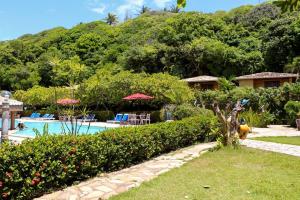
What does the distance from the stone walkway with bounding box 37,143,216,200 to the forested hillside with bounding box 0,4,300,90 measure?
1646 cm

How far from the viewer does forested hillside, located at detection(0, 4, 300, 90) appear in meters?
33.9

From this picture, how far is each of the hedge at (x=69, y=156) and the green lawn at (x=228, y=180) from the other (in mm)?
1241

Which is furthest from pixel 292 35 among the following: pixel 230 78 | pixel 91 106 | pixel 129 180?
pixel 129 180

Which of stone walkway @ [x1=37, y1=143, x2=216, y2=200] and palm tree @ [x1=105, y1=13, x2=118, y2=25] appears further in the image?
palm tree @ [x1=105, y1=13, x2=118, y2=25]

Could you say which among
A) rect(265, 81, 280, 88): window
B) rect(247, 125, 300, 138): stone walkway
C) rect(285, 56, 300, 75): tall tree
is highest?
rect(285, 56, 300, 75): tall tree

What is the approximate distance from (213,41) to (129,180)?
33677 mm

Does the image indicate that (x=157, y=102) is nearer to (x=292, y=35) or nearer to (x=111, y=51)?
(x=292, y=35)

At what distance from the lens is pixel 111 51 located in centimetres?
4978

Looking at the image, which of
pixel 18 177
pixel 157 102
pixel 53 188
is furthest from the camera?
pixel 157 102

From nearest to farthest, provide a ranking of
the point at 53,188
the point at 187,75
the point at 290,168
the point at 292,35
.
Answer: the point at 53,188 < the point at 290,168 < the point at 292,35 < the point at 187,75

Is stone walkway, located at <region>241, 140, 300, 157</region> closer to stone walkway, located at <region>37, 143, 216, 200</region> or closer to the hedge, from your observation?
stone walkway, located at <region>37, 143, 216, 200</region>

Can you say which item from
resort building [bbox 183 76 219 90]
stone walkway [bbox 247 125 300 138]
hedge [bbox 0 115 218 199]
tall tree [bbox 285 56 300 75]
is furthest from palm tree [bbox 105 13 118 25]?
hedge [bbox 0 115 218 199]

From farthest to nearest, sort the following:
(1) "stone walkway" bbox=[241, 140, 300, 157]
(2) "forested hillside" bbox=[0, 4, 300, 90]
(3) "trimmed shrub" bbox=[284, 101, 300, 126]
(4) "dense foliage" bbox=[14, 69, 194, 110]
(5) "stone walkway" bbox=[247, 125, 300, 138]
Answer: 1. (2) "forested hillside" bbox=[0, 4, 300, 90]
2. (4) "dense foliage" bbox=[14, 69, 194, 110]
3. (3) "trimmed shrub" bbox=[284, 101, 300, 126]
4. (5) "stone walkway" bbox=[247, 125, 300, 138]
5. (1) "stone walkway" bbox=[241, 140, 300, 157]

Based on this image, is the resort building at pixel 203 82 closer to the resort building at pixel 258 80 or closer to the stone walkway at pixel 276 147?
the resort building at pixel 258 80
